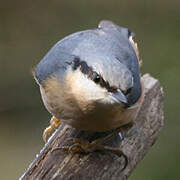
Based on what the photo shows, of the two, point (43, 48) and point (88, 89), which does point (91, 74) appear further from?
point (43, 48)

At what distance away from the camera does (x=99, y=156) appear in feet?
11.3

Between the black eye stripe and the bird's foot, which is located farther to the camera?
the bird's foot

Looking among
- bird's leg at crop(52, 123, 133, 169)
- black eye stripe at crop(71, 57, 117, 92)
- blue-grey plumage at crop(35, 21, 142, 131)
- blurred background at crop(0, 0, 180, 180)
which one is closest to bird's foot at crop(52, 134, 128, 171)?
bird's leg at crop(52, 123, 133, 169)

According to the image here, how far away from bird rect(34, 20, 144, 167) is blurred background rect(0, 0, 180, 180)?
6.45 feet

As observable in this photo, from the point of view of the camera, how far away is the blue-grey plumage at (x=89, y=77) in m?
2.97

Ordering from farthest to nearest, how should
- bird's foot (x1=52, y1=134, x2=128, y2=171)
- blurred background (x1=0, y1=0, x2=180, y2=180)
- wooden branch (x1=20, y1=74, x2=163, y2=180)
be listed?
1. blurred background (x1=0, y1=0, x2=180, y2=180)
2. bird's foot (x1=52, y1=134, x2=128, y2=171)
3. wooden branch (x1=20, y1=74, x2=163, y2=180)

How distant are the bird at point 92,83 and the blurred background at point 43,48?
1.97 meters

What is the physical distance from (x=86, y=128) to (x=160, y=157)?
187cm

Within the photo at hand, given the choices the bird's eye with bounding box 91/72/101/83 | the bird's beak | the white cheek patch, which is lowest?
the bird's beak

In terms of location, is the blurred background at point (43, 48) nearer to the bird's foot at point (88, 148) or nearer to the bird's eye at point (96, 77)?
the bird's foot at point (88, 148)

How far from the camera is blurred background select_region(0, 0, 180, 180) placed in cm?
548

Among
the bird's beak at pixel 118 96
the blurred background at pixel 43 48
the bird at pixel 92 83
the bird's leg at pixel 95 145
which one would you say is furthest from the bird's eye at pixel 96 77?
the blurred background at pixel 43 48

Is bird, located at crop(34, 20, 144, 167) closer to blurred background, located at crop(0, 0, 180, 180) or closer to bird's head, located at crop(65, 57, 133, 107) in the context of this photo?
bird's head, located at crop(65, 57, 133, 107)

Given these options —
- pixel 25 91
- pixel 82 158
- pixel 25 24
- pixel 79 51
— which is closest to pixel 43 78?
pixel 79 51
